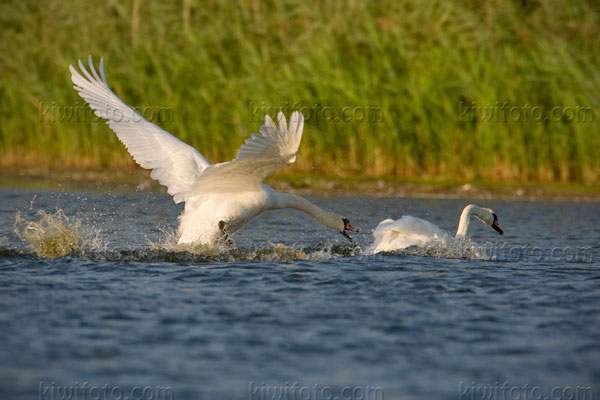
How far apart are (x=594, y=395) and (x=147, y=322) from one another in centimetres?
307

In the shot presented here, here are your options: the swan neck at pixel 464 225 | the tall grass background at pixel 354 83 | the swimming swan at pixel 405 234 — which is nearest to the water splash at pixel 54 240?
the swimming swan at pixel 405 234

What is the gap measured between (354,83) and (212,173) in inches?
294

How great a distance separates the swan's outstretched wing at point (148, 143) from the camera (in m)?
9.80

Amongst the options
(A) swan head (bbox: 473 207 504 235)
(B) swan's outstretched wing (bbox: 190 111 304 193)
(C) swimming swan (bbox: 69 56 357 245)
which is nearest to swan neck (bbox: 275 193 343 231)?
(C) swimming swan (bbox: 69 56 357 245)

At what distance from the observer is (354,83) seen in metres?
15.7

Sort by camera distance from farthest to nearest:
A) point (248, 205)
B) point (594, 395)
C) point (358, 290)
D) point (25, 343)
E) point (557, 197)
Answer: point (557, 197)
point (248, 205)
point (358, 290)
point (25, 343)
point (594, 395)

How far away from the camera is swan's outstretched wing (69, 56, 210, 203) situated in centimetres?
980

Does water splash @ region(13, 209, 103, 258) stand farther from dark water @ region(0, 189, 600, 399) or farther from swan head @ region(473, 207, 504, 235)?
swan head @ region(473, 207, 504, 235)

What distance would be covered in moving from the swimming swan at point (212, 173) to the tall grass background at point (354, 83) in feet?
20.1

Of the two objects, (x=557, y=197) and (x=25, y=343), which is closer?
(x=25, y=343)

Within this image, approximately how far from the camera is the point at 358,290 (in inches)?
305

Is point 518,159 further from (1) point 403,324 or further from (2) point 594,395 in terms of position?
(2) point 594,395

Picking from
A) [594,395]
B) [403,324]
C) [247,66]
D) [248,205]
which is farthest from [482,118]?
[594,395]

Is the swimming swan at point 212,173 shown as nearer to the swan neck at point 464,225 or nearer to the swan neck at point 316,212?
the swan neck at point 316,212
